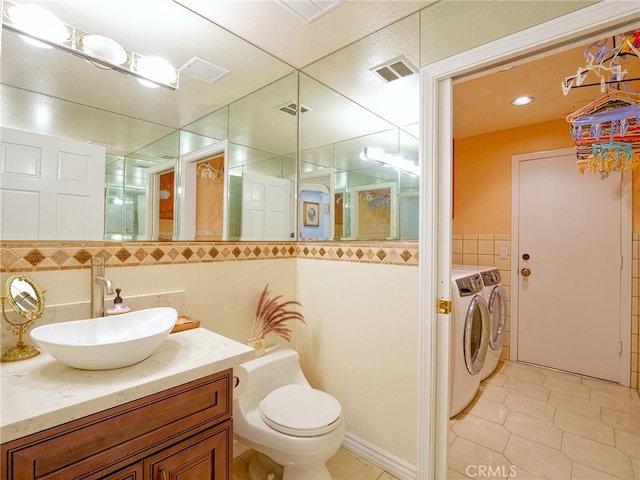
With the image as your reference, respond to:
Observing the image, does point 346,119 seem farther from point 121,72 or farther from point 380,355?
point 380,355

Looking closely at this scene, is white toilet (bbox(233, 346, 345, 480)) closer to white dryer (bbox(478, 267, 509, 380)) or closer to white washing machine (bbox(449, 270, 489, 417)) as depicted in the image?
white washing machine (bbox(449, 270, 489, 417))

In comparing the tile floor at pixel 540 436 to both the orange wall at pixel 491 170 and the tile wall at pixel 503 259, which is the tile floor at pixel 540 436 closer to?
the tile wall at pixel 503 259

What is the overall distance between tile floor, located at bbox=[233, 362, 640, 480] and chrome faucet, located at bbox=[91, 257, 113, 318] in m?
1.16

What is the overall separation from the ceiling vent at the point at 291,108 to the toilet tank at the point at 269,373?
5.25ft

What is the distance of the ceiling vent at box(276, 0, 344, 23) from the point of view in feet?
4.74

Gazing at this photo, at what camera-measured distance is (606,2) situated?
1.08 metres

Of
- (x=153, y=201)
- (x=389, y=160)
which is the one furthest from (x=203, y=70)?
(x=389, y=160)

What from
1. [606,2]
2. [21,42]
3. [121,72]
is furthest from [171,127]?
[606,2]

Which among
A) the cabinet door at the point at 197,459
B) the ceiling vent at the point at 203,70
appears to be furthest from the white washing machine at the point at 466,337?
the ceiling vent at the point at 203,70

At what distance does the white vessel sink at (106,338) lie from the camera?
0.83 m

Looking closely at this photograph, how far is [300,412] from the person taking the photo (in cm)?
144

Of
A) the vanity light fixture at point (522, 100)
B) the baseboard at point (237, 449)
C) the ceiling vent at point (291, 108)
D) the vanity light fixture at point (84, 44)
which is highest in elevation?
the vanity light fixture at point (522, 100)

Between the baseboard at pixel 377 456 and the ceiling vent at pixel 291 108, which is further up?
the ceiling vent at pixel 291 108

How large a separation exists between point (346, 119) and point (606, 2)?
1256mm
